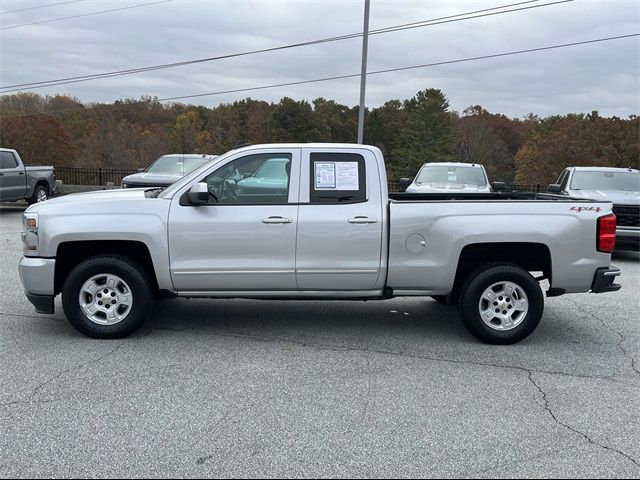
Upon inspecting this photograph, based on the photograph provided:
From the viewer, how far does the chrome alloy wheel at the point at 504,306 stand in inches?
225

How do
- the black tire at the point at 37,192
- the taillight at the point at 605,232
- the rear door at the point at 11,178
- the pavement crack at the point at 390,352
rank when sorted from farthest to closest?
the black tire at the point at 37,192, the rear door at the point at 11,178, the taillight at the point at 605,232, the pavement crack at the point at 390,352

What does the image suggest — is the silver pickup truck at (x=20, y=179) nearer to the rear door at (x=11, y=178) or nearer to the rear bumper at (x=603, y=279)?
the rear door at (x=11, y=178)

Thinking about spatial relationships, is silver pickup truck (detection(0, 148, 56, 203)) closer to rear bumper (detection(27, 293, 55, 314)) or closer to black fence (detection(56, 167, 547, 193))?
black fence (detection(56, 167, 547, 193))

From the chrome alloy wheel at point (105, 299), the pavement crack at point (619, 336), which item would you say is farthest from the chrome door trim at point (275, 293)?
the pavement crack at point (619, 336)

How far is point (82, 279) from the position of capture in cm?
554

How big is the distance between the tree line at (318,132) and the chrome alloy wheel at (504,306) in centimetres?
4186

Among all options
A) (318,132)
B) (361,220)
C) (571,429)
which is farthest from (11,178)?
(318,132)

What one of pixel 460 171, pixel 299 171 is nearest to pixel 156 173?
pixel 460 171

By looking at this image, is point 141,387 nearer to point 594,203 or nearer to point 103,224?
point 103,224

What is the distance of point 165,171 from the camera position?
14891 millimetres

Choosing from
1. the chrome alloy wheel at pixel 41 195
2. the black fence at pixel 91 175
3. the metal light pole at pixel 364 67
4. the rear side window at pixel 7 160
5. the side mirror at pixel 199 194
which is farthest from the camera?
the black fence at pixel 91 175

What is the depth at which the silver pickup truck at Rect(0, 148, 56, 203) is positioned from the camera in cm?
1672

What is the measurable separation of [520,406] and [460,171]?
11.2 m

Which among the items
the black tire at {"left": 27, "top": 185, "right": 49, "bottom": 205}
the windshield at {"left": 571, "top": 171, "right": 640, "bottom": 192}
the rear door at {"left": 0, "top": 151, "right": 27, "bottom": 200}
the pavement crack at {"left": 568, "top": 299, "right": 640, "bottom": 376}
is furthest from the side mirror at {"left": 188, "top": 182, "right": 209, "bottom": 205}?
the black tire at {"left": 27, "top": 185, "right": 49, "bottom": 205}
